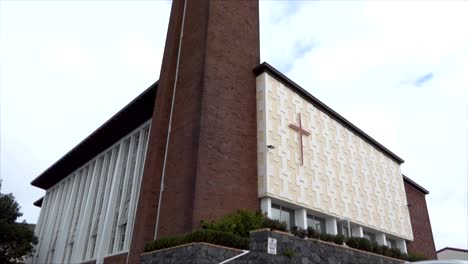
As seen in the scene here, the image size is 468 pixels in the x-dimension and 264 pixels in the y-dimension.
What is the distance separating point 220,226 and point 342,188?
12.1 meters

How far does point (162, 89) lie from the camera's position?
22.7 meters

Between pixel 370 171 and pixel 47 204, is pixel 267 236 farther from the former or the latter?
pixel 47 204

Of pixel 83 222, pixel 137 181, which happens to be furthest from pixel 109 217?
Result: pixel 83 222

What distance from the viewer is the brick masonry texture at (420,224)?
104 feet

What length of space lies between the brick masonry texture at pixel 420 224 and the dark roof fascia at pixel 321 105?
136 inches

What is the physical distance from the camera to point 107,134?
31297 millimetres

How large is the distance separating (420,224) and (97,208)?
25048mm

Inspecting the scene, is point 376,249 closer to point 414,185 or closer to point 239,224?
point 239,224

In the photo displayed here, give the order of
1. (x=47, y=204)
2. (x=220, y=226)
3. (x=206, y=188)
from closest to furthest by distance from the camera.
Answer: (x=220, y=226), (x=206, y=188), (x=47, y=204)

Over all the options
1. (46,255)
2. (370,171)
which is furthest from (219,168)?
(46,255)

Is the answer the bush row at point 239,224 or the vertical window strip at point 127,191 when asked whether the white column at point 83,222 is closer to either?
the vertical window strip at point 127,191

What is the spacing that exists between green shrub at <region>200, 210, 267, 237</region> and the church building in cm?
160

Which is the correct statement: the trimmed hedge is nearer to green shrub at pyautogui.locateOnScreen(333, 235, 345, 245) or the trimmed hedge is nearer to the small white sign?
the small white sign

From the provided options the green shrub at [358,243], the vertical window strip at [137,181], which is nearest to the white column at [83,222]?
the vertical window strip at [137,181]
